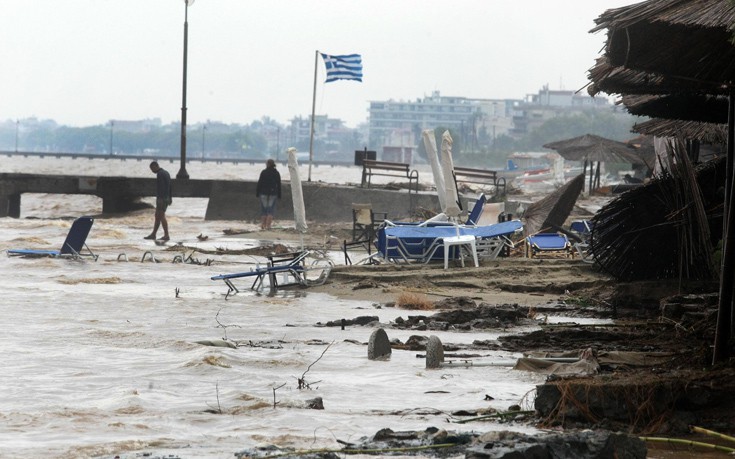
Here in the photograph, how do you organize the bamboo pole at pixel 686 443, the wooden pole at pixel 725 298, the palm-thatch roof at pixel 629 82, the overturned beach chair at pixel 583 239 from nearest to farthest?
the bamboo pole at pixel 686 443 → the wooden pole at pixel 725 298 → the palm-thatch roof at pixel 629 82 → the overturned beach chair at pixel 583 239

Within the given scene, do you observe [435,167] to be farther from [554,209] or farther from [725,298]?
[725,298]

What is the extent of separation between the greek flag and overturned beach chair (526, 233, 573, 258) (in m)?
20.0

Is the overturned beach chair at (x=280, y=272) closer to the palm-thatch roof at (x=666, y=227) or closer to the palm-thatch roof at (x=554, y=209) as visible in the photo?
the palm-thatch roof at (x=666, y=227)

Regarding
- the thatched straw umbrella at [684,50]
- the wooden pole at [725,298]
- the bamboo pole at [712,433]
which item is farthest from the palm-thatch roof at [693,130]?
the bamboo pole at [712,433]

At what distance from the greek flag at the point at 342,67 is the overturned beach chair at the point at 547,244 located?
65.7ft

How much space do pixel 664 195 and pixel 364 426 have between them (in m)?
6.52

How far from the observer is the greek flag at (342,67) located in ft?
129

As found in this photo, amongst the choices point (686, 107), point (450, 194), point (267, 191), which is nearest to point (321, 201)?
point (267, 191)

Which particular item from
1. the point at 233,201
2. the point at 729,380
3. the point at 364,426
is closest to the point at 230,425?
the point at 364,426

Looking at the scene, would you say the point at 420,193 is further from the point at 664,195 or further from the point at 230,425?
the point at 230,425

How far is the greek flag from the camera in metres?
39.4

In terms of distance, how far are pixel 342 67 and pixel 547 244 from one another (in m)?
20.9

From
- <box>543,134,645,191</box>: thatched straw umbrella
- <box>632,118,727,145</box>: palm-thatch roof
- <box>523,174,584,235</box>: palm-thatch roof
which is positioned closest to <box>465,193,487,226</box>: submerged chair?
<box>523,174,584,235</box>: palm-thatch roof

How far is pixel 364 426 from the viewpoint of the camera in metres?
8.41
